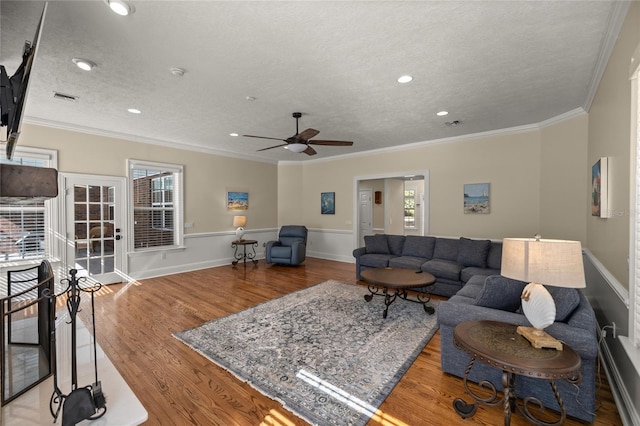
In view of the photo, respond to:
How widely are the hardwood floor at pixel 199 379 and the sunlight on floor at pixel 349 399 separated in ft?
0.04

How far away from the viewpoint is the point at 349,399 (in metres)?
2.13

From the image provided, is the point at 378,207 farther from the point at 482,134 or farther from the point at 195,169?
the point at 195,169

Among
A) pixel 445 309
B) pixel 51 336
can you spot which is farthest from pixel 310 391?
pixel 51 336

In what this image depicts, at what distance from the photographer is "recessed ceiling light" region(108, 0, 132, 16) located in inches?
75.7

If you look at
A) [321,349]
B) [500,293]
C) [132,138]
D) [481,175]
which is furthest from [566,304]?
[132,138]

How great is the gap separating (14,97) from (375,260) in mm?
4934

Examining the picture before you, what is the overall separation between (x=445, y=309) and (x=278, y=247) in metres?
4.86

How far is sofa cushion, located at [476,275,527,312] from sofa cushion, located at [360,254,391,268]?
287 cm

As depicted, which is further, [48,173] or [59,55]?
[59,55]

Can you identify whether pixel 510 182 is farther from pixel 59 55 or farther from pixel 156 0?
pixel 59 55

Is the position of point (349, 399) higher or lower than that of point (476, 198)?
lower

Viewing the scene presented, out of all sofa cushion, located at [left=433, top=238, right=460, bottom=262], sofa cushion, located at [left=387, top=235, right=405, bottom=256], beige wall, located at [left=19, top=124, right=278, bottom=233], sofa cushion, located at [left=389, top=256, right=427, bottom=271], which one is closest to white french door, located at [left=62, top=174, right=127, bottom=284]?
beige wall, located at [left=19, top=124, right=278, bottom=233]

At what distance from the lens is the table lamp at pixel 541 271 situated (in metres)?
1.67

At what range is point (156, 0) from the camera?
1.94 m
